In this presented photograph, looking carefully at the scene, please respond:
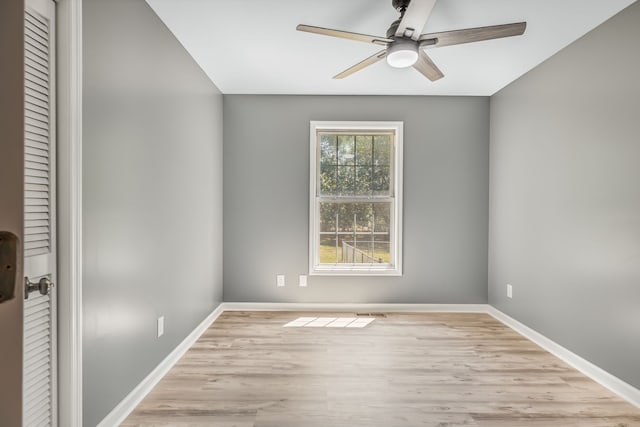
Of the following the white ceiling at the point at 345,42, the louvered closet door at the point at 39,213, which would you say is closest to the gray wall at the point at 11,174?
the louvered closet door at the point at 39,213

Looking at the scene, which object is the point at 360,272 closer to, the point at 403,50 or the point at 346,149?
the point at 346,149

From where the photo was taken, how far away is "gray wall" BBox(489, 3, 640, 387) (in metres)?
2.31

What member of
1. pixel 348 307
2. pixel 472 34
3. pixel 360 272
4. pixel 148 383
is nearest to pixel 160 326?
pixel 148 383

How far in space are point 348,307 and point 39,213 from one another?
126 inches

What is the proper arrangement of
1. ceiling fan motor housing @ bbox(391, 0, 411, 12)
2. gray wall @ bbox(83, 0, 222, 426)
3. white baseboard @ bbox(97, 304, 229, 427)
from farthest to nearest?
ceiling fan motor housing @ bbox(391, 0, 411, 12) < white baseboard @ bbox(97, 304, 229, 427) < gray wall @ bbox(83, 0, 222, 426)

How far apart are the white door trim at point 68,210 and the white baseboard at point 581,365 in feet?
10.1

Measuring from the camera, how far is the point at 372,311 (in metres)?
4.11

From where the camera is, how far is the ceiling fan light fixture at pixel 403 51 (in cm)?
219

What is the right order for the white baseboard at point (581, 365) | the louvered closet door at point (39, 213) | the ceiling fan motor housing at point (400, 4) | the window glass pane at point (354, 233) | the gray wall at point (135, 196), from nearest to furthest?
the louvered closet door at point (39, 213) → the gray wall at point (135, 196) → the ceiling fan motor housing at point (400, 4) → the white baseboard at point (581, 365) → the window glass pane at point (354, 233)

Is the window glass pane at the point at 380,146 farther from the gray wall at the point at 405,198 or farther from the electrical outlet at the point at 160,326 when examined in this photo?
the electrical outlet at the point at 160,326

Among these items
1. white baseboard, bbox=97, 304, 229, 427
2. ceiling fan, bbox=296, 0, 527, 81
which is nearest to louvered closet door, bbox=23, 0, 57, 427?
white baseboard, bbox=97, 304, 229, 427

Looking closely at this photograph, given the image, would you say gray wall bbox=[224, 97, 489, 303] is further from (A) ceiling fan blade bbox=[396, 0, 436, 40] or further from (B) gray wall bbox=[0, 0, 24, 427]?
(B) gray wall bbox=[0, 0, 24, 427]

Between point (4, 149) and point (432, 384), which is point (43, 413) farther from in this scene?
point (432, 384)

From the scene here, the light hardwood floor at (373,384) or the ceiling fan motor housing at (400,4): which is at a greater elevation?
the ceiling fan motor housing at (400,4)
